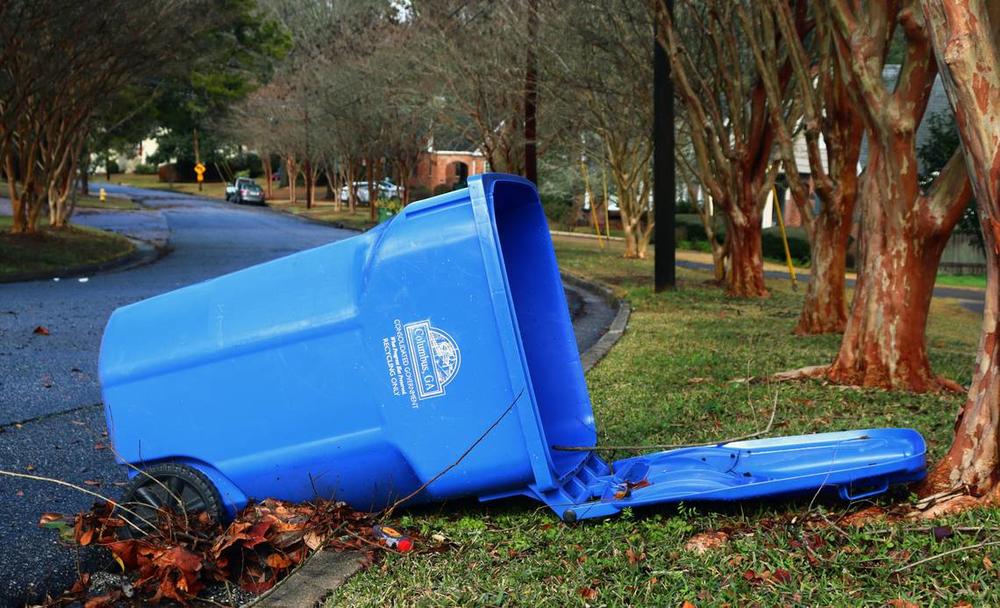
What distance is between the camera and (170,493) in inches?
180

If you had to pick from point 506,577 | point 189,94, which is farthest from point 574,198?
point 506,577

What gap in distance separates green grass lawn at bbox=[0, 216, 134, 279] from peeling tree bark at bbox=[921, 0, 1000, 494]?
56.5ft

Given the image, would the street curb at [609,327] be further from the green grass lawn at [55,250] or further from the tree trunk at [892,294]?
the green grass lawn at [55,250]

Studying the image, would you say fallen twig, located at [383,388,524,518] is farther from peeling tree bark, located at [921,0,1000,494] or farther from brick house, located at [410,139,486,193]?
brick house, located at [410,139,486,193]

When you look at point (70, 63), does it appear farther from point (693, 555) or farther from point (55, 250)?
point (693, 555)

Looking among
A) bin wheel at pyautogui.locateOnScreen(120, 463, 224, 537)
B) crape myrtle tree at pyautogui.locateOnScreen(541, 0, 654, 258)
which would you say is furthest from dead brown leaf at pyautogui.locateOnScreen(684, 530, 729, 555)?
crape myrtle tree at pyautogui.locateOnScreen(541, 0, 654, 258)

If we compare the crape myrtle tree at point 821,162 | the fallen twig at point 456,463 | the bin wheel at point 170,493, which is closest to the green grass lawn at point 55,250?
the crape myrtle tree at point 821,162

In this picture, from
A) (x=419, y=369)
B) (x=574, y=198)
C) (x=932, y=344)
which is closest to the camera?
(x=419, y=369)

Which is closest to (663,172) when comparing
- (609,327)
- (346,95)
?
(609,327)

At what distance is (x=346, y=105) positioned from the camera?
143 feet

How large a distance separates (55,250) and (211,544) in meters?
20.0

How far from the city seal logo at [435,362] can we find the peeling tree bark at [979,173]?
6.41 ft

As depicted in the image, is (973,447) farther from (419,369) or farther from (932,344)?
(932,344)

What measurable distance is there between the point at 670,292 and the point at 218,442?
13646mm
